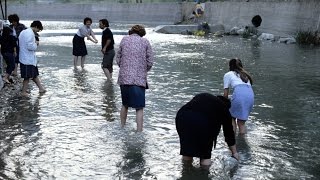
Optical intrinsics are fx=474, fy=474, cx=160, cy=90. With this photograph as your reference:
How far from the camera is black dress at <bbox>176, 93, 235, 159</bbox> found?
5379 millimetres

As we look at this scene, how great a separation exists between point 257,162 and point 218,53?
612 inches

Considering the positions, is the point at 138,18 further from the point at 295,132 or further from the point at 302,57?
the point at 295,132

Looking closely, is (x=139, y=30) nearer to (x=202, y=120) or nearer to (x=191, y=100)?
(x=191, y=100)

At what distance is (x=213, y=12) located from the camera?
144ft

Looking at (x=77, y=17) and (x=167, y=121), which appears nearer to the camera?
(x=167, y=121)

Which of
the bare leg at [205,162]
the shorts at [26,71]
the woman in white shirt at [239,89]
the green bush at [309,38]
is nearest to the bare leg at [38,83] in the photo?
the shorts at [26,71]

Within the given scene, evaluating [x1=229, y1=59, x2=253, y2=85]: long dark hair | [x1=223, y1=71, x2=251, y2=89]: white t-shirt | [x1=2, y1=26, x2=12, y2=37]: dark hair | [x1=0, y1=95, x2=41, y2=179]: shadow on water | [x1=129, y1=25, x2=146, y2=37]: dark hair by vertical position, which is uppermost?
[x1=129, y1=25, x2=146, y2=37]: dark hair

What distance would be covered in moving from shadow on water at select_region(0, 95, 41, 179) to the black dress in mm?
1972

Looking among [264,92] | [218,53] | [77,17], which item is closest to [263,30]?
[218,53]

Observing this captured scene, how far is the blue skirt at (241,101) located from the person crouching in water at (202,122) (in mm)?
1653

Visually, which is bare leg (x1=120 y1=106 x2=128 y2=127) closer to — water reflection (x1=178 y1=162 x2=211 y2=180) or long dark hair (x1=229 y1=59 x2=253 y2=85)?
long dark hair (x1=229 y1=59 x2=253 y2=85)

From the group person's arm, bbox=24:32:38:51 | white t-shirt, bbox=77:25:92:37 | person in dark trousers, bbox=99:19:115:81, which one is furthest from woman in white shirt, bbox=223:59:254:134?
white t-shirt, bbox=77:25:92:37

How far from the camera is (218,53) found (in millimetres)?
21406

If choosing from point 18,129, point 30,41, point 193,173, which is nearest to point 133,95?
point 193,173
